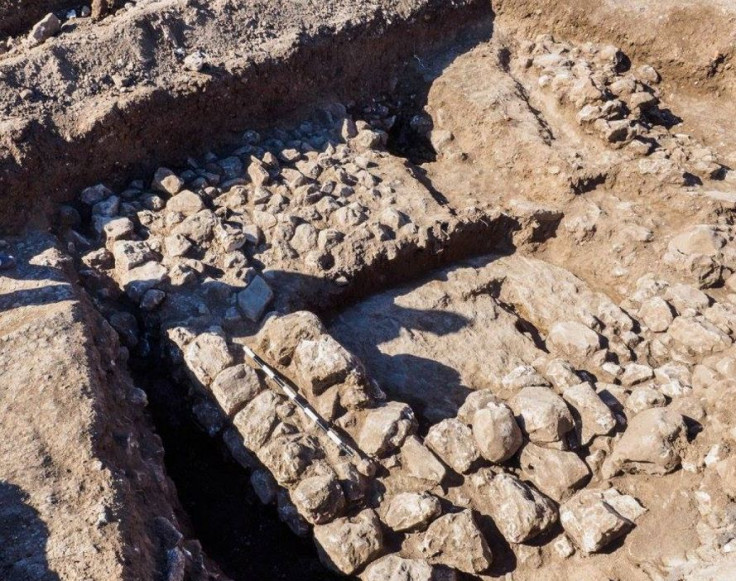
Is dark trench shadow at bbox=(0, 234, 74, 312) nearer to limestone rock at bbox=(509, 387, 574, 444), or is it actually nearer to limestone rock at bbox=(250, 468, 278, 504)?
limestone rock at bbox=(250, 468, 278, 504)

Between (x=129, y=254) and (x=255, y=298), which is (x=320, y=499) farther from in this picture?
(x=129, y=254)

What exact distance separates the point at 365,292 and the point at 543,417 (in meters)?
1.60

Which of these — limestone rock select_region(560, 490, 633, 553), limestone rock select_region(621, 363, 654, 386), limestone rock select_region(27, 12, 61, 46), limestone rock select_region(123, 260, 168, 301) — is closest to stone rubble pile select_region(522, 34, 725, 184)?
limestone rock select_region(621, 363, 654, 386)

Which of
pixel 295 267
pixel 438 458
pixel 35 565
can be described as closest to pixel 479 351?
pixel 438 458

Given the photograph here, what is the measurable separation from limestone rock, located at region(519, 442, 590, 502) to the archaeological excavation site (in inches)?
0.8

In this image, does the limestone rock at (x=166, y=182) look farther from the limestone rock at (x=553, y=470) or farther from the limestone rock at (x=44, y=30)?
the limestone rock at (x=553, y=470)

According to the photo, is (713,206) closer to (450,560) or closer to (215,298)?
(450,560)

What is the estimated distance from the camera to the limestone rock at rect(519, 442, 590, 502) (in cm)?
355

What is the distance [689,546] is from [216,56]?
184 inches

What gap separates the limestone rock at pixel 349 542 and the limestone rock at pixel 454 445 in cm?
52

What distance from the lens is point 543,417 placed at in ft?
12.0

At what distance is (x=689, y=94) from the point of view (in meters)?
6.54

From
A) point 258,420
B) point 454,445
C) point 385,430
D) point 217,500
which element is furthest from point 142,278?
point 454,445

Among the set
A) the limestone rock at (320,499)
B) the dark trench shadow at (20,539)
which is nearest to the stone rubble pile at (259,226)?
the limestone rock at (320,499)
